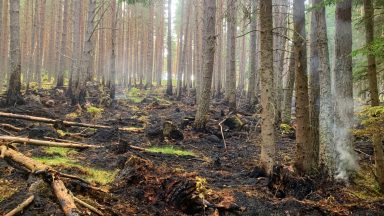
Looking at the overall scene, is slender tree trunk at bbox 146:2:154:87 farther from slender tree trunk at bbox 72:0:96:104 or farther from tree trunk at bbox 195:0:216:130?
tree trunk at bbox 195:0:216:130

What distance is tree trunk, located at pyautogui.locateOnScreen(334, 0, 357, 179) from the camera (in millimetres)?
7931

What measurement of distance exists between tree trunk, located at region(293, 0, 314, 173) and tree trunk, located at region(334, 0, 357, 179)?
98cm

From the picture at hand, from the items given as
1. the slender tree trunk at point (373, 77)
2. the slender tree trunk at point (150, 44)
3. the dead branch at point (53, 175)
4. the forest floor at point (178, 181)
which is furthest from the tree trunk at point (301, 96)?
the slender tree trunk at point (150, 44)

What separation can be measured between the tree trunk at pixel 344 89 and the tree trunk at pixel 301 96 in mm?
985

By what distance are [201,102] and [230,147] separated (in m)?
1.92

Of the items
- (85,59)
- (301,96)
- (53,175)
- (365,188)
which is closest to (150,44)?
(85,59)

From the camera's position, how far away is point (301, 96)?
7242 millimetres

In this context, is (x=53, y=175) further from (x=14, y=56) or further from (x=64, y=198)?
(x=14, y=56)

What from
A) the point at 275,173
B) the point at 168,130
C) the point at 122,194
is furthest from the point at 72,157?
the point at 275,173

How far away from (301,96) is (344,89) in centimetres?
154

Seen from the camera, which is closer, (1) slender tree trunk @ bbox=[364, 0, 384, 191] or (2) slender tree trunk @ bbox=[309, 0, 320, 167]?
(1) slender tree trunk @ bbox=[364, 0, 384, 191]

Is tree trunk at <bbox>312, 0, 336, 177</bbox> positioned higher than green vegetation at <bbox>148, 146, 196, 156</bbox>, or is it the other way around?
tree trunk at <bbox>312, 0, 336, 177</bbox>

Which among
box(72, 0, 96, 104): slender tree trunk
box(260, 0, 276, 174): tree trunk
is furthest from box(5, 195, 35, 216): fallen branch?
box(72, 0, 96, 104): slender tree trunk

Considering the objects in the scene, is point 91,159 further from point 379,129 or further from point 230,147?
point 379,129
